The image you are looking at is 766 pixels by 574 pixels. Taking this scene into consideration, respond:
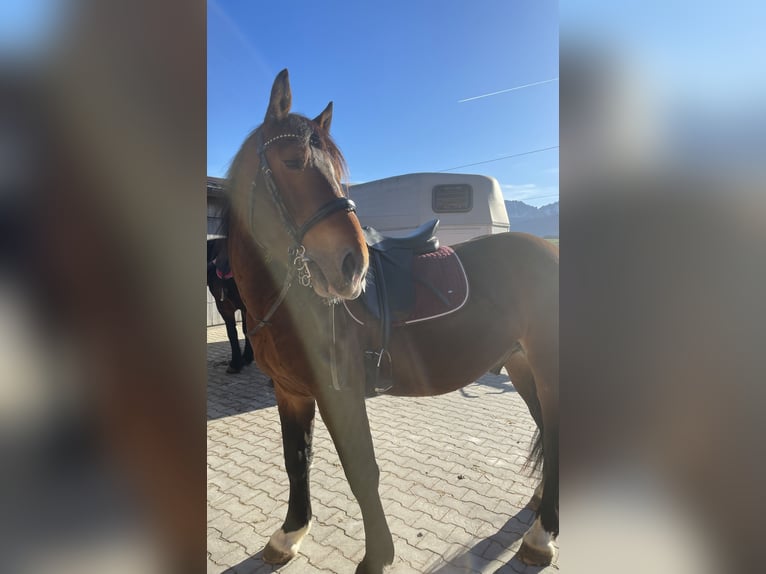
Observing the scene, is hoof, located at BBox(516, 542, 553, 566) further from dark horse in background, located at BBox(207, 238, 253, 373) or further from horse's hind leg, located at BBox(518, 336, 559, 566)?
dark horse in background, located at BBox(207, 238, 253, 373)

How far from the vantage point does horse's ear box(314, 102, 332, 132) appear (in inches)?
70.1

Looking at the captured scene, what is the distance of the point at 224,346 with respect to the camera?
736 cm

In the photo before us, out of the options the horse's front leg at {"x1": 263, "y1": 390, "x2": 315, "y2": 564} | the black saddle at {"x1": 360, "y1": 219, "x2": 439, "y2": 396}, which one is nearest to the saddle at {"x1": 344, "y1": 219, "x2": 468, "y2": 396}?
the black saddle at {"x1": 360, "y1": 219, "x2": 439, "y2": 396}

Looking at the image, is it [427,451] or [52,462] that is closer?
[52,462]

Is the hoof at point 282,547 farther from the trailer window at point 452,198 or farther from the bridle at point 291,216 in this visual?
the trailer window at point 452,198

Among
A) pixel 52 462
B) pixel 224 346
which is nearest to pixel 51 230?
pixel 52 462

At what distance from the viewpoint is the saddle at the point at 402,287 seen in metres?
1.86

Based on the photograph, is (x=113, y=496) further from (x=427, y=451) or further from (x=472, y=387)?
(x=472, y=387)

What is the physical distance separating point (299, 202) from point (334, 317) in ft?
1.70

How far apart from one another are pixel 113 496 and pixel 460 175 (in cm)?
337

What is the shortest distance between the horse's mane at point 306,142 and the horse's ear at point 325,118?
0.09 meters

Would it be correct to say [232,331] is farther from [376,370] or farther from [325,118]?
[325,118]

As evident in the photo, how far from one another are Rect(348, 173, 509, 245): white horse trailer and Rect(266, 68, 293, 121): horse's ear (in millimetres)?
1953

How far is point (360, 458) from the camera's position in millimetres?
1710
